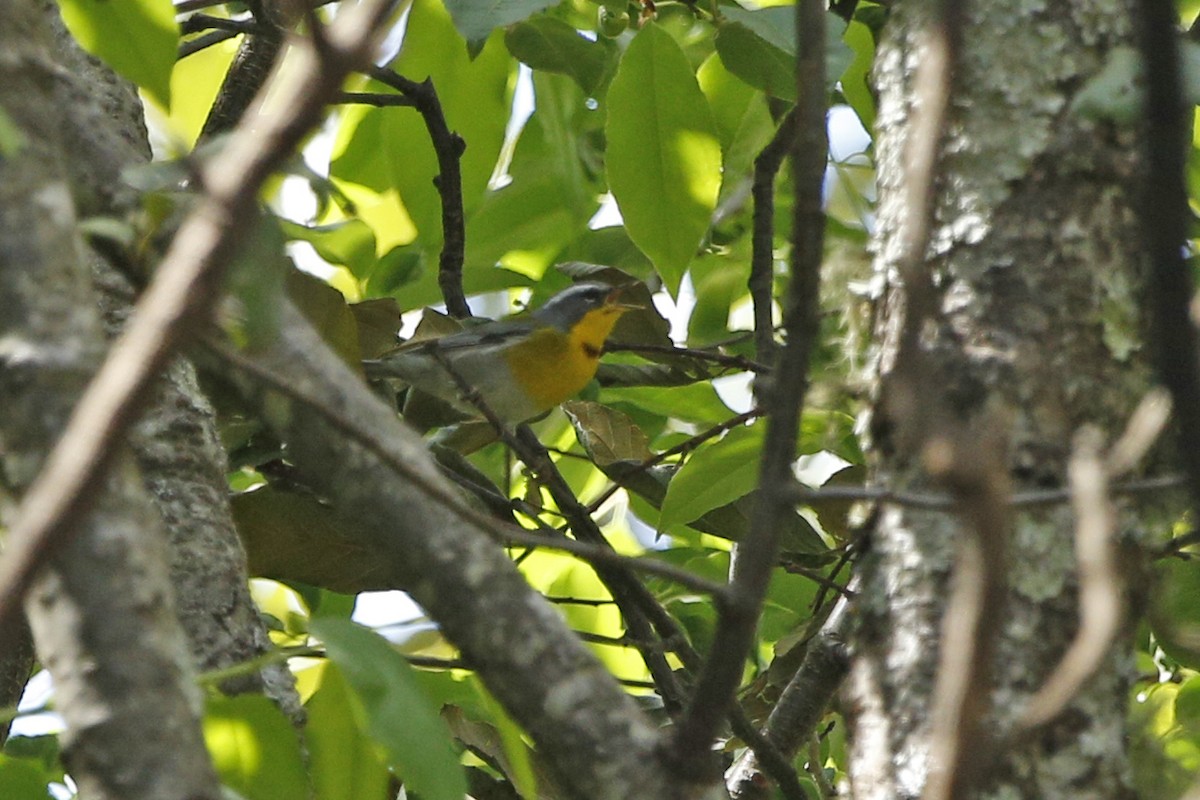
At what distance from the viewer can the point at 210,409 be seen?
2.22m

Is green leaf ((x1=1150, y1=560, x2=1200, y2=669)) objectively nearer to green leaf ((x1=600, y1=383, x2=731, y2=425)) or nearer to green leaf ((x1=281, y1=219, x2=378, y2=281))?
green leaf ((x1=600, y1=383, x2=731, y2=425))

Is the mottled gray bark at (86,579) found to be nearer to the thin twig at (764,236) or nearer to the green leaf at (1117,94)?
the green leaf at (1117,94)

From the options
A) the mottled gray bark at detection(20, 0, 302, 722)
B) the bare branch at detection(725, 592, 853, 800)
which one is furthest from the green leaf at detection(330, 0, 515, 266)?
the bare branch at detection(725, 592, 853, 800)

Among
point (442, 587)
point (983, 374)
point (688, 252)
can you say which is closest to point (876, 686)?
point (983, 374)

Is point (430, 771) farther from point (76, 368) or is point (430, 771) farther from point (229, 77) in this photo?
point (229, 77)

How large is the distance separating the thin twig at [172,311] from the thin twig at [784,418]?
0.38 meters

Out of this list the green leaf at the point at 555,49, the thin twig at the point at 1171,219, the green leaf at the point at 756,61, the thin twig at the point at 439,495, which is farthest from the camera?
the green leaf at the point at 555,49

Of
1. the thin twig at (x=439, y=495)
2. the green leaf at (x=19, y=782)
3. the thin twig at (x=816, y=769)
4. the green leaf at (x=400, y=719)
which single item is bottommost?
the green leaf at (x=19, y=782)

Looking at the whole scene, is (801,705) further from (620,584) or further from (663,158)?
(663,158)

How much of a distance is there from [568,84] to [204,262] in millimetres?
2402

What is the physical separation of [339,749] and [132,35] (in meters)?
0.74

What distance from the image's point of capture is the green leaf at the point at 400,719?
111 centimetres

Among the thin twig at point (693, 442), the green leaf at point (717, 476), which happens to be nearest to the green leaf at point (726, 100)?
the thin twig at point (693, 442)

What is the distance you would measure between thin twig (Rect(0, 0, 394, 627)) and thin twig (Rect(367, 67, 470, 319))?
5.81 ft
